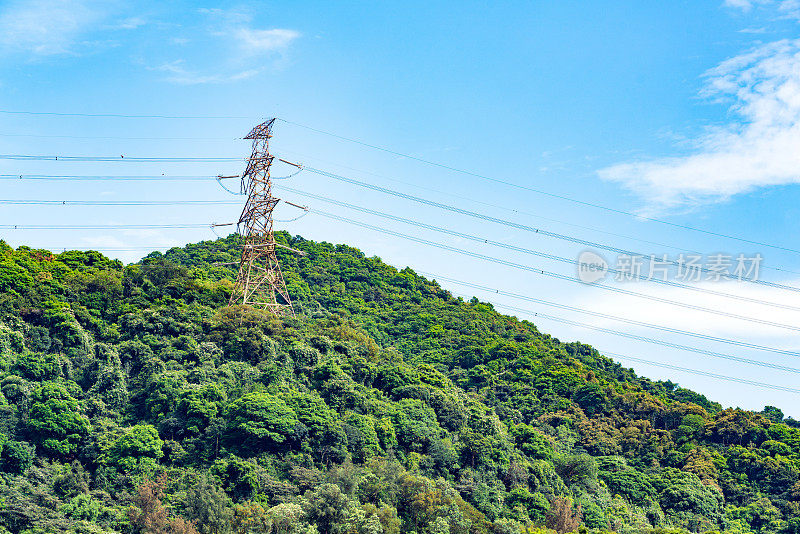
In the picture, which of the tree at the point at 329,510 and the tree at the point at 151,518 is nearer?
the tree at the point at 151,518

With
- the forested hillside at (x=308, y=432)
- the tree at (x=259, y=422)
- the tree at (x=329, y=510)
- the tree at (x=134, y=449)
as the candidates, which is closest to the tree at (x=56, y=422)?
the forested hillside at (x=308, y=432)

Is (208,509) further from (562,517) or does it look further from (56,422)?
(562,517)

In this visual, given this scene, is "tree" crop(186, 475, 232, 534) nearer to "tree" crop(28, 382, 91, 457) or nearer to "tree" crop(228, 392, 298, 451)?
"tree" crop(228, 392, 298, 451)

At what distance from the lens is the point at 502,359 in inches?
3189

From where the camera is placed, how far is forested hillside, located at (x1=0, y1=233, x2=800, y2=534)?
44.2m

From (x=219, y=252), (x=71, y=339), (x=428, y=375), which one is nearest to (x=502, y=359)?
(x=428, y=375)

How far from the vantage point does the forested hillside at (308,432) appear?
44.2 metres

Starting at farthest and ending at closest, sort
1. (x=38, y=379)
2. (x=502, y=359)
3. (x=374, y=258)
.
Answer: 1. (x=374, y=258)
2. (x=502, y=359)
3. (x=38, y=379)

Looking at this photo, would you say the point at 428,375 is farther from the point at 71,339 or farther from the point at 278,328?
the point at 71,339

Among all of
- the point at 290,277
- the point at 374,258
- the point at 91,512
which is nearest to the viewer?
the point at 91,512

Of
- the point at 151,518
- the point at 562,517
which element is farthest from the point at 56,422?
the point at 562,517

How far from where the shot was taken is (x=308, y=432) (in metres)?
50.8

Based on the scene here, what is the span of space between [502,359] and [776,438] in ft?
77.7

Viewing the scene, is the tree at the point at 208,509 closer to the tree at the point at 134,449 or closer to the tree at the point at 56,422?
the tree at the point at 134,449
